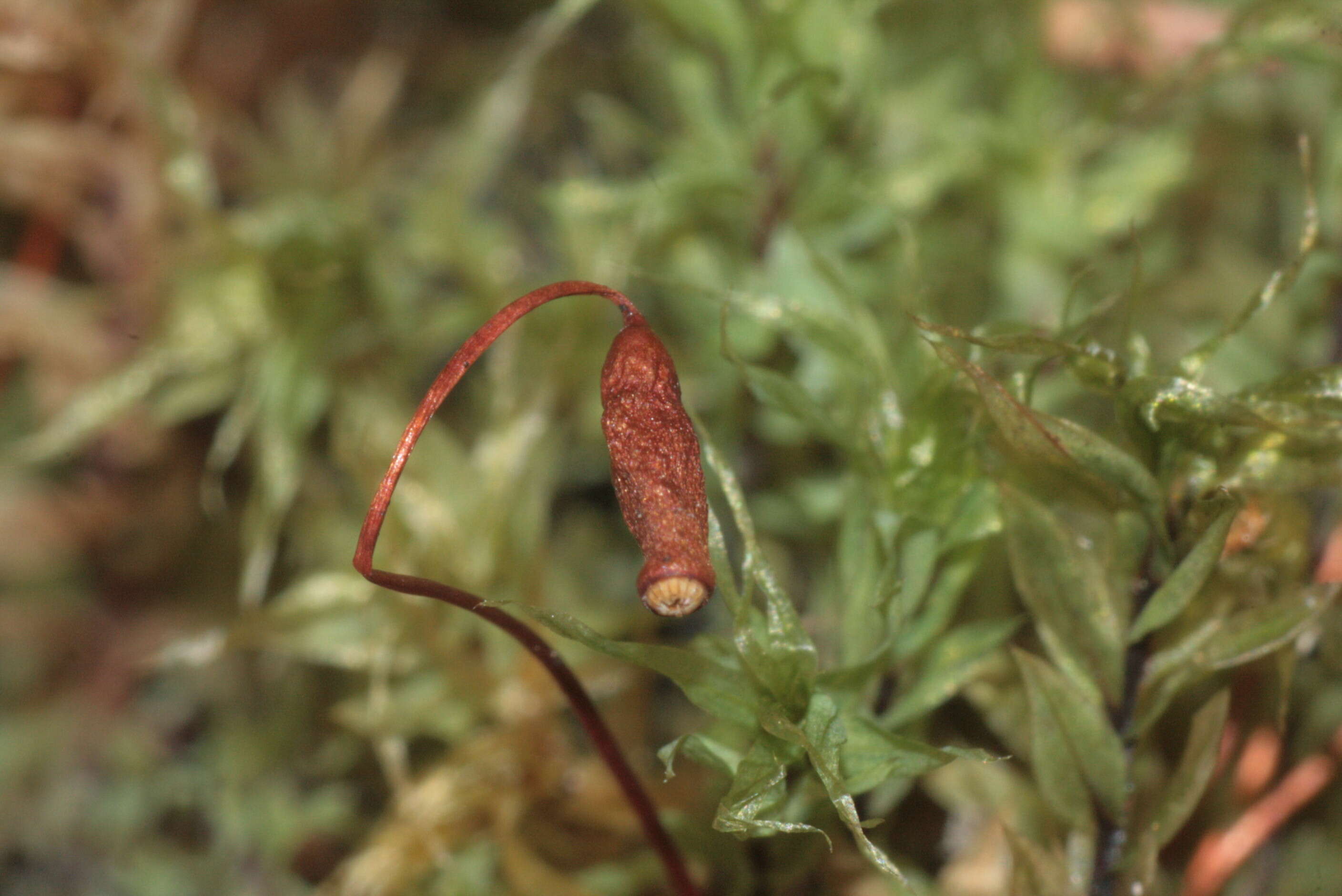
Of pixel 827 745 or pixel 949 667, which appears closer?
pixel 827 745

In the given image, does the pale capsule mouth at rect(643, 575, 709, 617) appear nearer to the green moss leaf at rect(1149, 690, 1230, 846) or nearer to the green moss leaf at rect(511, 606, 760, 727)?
the green moss leaf at rect(511, 606, 760, 727)

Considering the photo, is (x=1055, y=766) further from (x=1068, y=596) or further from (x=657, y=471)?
(x=657, y=471)

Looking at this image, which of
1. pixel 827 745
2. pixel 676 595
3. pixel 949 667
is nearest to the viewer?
pixel 676 595

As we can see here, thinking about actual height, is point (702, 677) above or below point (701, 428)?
below

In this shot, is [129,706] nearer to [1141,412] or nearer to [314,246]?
[314,246]

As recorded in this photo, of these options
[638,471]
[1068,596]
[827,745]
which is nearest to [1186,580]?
[1068,596]

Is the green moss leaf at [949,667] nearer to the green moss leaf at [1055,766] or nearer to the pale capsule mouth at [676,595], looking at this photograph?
the green moss leaf at [1055,766]
